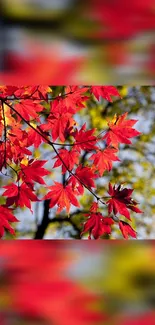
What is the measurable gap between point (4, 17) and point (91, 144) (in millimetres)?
1317

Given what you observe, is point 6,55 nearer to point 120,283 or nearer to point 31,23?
point 31,23

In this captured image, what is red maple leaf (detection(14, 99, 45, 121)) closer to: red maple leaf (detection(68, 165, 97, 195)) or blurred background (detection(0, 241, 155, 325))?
red maple leaf (detection(68, 165, 97, 195))

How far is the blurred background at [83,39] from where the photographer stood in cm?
27

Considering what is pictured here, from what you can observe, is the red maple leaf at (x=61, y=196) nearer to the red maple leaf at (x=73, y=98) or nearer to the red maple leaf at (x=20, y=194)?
the red maple leaf at (x=20, y=194)

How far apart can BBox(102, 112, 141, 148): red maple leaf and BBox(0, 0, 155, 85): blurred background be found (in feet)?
4.11

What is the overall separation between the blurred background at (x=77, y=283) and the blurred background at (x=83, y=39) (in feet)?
0.33

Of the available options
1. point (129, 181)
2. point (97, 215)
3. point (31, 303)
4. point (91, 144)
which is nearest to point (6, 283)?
point (31, 303)

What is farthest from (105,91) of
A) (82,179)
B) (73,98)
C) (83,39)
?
(83,39)

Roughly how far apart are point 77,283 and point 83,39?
0.46 ft

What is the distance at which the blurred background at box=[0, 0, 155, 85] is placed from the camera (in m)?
0.27

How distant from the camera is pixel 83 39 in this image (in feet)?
0.93

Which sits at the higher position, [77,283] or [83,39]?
[83,39]

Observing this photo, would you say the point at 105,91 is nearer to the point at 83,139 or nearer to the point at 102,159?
the point at 83,139

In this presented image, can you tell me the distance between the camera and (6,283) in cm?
28
